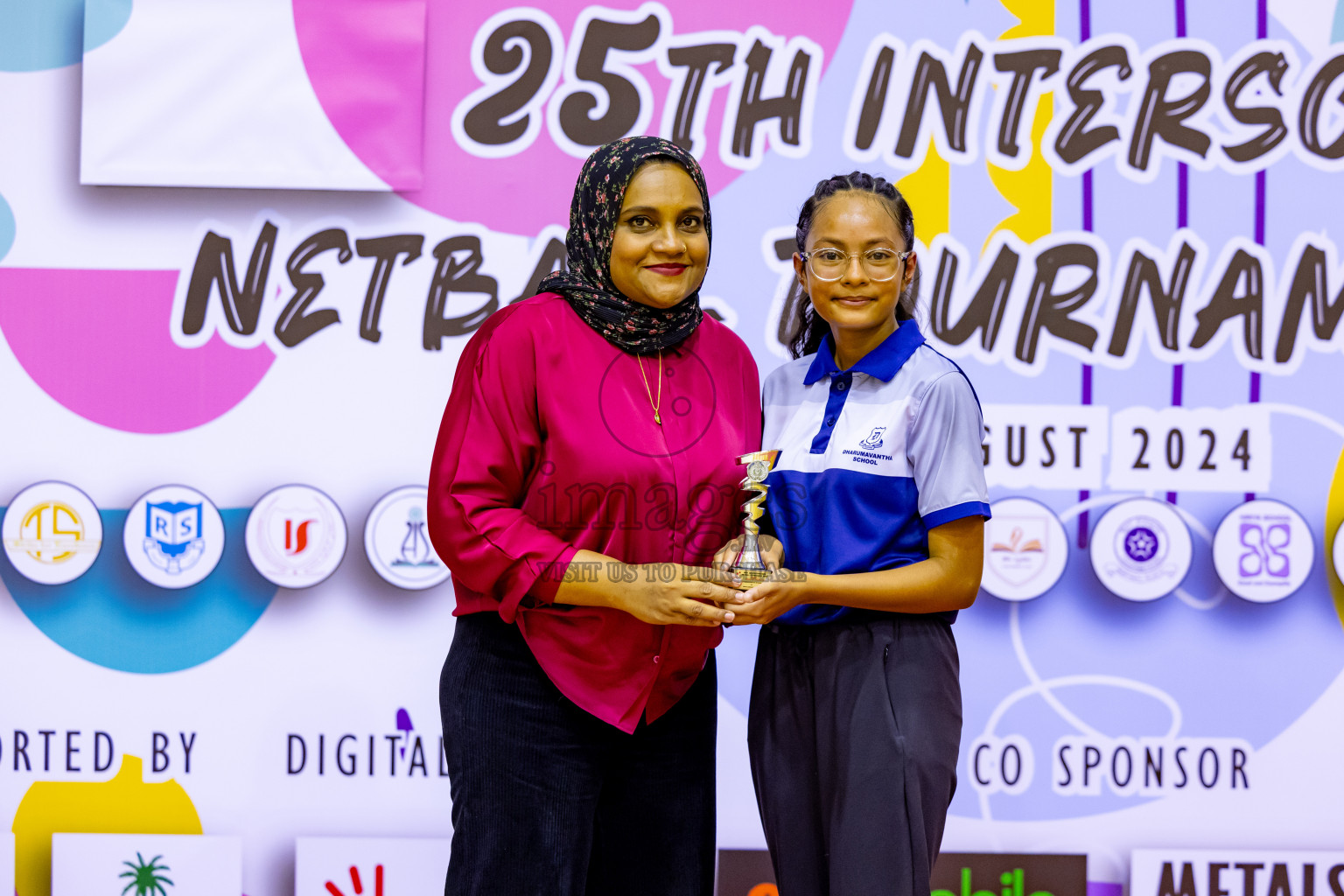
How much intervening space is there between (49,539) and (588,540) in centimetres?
169

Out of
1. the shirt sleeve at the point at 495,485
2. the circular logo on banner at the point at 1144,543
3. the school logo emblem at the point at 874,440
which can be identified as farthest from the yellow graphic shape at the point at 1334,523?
the shirt sleeve at the point at 495,485

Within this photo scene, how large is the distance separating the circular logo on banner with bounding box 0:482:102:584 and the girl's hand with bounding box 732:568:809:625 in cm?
185

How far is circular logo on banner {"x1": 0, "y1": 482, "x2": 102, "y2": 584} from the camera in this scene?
2.60m

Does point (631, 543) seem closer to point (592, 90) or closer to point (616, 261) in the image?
point (616, 261)

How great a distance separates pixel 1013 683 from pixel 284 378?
1946 mm

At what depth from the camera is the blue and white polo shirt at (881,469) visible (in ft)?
5.24

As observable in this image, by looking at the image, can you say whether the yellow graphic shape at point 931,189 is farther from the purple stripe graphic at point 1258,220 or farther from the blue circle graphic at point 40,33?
the blue circle graphic at point 40,33

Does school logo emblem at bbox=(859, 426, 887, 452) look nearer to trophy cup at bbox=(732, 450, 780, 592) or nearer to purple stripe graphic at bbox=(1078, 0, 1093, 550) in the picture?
trophy cup at bbox=(732, 450, 780, 592)

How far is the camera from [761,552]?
5.31 ft

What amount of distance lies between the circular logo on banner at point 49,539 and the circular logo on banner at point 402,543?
0.68 metres

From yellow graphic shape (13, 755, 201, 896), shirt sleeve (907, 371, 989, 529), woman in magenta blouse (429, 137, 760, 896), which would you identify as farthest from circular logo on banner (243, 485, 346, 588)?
shirt sleeve (907, 371, 989, 529)

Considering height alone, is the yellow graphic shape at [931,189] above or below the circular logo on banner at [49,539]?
above

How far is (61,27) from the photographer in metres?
2.59

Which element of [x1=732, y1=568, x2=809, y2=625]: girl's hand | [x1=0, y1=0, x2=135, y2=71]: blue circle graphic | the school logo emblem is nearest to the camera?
[x1=732, y1=568, x2=809, y2=625]: girl's hand
